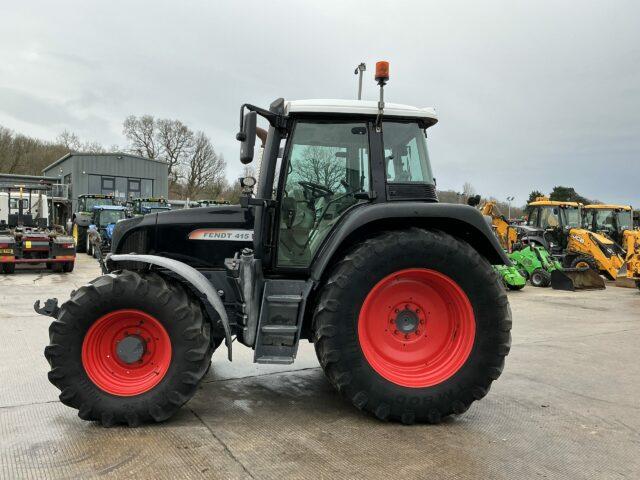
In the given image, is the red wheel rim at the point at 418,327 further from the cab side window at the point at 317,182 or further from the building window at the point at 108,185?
the building window at the point at 108,185

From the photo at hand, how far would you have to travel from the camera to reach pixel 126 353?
326cm

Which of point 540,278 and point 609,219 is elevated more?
point 609,219

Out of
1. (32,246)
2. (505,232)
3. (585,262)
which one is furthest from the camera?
(505,232)

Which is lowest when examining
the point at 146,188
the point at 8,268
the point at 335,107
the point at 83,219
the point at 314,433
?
the point at 8,268

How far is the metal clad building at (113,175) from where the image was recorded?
3120 centimetres

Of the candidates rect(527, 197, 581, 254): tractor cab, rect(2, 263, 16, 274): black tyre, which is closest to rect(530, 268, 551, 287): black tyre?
rect(527, 197, 581, 254): tractor cab

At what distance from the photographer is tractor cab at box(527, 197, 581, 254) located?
1547cm

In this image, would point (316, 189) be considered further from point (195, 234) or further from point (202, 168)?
point (202, 168)

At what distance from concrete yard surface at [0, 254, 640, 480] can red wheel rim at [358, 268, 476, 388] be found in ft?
1.24

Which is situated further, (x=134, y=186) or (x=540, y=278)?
(x=134, y=186)

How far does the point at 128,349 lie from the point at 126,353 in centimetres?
3

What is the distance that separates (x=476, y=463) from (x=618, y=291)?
1126 centimetres

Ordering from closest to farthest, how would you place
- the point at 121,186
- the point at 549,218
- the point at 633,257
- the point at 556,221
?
the point at 633,257 → the point at 556,221 → the point at 549,218 → the point at 121,186

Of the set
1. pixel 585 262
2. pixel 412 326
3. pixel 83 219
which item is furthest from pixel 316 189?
pixel 83 219
